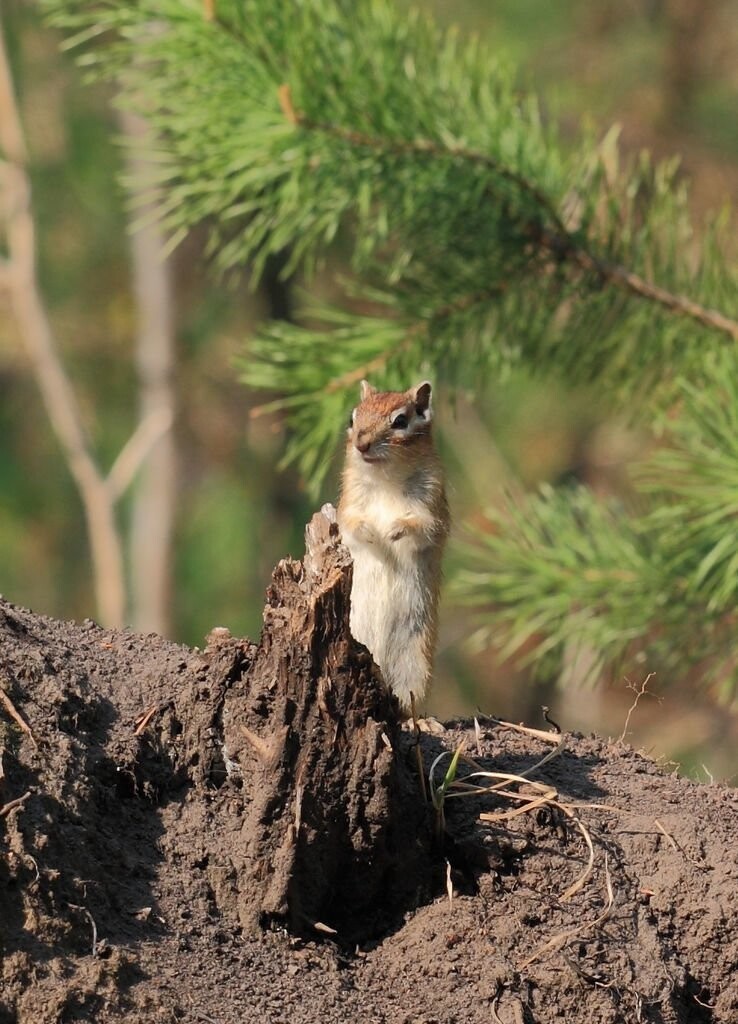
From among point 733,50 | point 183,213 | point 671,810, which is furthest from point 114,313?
point 671,810

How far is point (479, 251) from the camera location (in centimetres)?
298

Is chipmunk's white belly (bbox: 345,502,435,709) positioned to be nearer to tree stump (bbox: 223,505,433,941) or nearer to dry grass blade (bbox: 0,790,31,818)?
tree stump (bbox: 223,505,433,941)

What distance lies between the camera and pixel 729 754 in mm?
8219

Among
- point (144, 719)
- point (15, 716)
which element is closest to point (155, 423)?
point (144, 719)

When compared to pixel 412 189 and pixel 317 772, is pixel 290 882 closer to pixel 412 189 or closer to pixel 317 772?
pixel 317 772

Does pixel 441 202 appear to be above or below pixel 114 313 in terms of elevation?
below

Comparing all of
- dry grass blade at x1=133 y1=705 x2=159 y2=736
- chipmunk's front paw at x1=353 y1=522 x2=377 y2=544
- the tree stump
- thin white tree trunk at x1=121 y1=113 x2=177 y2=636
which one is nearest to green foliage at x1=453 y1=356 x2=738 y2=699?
chipmunk's front paw at x1=353 y1=522 x2=377 y2=544

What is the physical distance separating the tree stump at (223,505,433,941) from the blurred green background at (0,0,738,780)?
6.07m

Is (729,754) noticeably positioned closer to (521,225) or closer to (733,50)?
(733,50)

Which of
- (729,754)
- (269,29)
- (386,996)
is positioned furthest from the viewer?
(729,754)

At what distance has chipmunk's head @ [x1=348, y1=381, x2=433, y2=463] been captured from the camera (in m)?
3.03

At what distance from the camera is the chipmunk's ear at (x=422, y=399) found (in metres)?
3.12

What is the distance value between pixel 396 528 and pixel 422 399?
0.37 m

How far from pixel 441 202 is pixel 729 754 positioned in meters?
6.12
